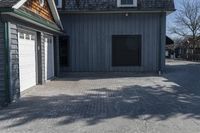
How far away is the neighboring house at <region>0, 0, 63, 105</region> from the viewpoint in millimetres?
8680

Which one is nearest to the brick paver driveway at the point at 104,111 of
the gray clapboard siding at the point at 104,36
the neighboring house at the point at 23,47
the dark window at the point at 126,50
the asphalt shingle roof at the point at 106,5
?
the neighboring house at the point at 23,47

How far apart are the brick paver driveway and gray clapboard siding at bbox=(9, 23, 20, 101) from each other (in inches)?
15.0

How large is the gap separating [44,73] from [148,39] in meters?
7.75

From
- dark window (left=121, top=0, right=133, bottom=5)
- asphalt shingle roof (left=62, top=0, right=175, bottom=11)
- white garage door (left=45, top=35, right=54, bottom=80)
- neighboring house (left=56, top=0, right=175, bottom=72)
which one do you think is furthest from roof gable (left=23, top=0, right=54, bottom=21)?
dark window (left=121, top=0, right=133, bottom=5)

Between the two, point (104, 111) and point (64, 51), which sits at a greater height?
A: point (64, 51)

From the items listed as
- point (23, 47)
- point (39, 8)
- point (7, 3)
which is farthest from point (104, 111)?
point (39, 8)

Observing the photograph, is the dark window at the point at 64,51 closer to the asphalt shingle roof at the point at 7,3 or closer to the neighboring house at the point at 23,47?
the neighboring house at the point at 23,47

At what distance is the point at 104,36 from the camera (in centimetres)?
1869

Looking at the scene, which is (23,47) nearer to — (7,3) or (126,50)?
(7,3)

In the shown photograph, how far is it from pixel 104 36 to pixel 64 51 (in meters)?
2.78

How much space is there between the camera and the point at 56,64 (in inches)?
659

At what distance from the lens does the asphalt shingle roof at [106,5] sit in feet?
58.5

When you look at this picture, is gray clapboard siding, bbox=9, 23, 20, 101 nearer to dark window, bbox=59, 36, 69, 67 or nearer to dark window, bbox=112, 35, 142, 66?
dark window, bbox=59, 36, 69, 67

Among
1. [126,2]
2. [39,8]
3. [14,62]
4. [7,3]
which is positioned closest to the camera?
[7,3]
